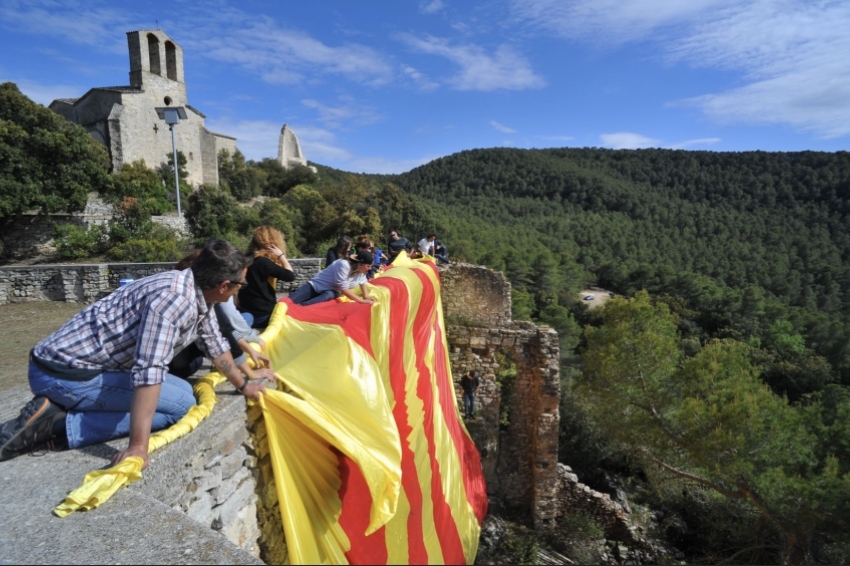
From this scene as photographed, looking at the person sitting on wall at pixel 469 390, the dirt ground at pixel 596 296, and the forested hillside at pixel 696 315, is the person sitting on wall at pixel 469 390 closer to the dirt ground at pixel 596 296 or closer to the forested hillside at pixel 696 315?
the forested hillside at pixel 696 315

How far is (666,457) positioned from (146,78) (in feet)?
84.6

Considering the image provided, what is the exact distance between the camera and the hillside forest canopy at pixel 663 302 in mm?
8211

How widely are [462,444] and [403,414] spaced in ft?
8.36

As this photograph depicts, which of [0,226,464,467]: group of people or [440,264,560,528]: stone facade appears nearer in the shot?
[0,226,464,467]: group of people

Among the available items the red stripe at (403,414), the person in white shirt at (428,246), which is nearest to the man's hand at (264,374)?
the red stripe at (403,414)

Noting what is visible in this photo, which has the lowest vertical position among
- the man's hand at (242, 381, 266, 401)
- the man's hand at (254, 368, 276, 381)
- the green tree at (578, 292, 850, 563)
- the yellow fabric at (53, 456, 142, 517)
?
the green tree at (578, 292, 850, 563)

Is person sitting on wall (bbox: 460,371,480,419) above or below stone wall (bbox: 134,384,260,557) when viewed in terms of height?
below

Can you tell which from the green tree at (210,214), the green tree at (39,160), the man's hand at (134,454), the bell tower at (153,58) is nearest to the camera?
the man's hand at (134,454)

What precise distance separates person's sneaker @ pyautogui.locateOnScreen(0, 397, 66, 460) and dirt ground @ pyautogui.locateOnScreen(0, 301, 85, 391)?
278 centimetres

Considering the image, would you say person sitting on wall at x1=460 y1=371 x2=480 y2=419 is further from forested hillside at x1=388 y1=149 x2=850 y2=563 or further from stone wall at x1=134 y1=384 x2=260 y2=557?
stone wall at x1=134 y1=384 x2=260 y2=557

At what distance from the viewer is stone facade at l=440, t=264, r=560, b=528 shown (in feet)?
27.3

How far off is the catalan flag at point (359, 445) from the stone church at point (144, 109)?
21325 millimetres

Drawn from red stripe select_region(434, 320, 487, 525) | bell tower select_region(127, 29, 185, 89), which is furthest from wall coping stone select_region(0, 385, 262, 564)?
bell tower select_region(127, 29, 185, 89)

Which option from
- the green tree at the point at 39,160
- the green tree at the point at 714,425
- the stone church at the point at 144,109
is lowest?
the green tree at the point at 714,425
